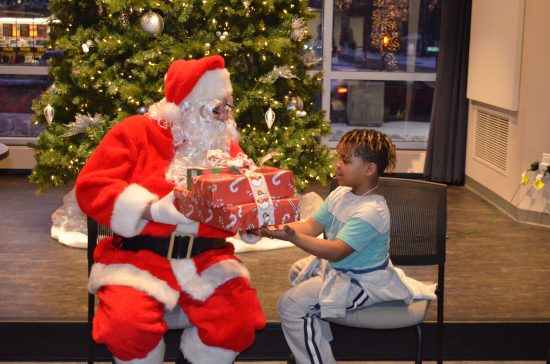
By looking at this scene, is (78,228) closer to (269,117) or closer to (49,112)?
(49,112)

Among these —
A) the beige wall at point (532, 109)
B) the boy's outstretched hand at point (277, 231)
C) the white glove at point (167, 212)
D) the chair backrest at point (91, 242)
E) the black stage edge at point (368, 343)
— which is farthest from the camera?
the beige wall at point (532, 109)

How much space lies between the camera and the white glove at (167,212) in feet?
9.35

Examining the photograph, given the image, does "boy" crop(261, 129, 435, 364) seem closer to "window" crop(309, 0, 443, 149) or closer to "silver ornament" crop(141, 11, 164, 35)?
"silver ornament" crop(141, 11, 164, 35)

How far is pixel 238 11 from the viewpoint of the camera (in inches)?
207

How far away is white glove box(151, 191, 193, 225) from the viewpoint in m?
2.85

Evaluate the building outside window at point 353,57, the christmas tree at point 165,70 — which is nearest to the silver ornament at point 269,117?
the christmas tree at point 165,70

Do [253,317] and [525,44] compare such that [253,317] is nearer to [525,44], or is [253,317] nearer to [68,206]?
[68,206]

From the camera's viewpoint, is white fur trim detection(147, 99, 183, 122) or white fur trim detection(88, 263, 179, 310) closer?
white fur trim detection(88, 263, 179, 310)

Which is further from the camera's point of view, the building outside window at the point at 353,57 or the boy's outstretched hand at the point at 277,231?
the building outside window at the point at 353,57

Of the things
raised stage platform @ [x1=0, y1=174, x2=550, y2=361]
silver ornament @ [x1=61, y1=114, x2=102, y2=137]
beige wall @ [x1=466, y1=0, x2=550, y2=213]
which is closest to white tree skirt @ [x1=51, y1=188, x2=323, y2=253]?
raised stage platform @ [x1=0, y1=174, x2=550, y2=361]

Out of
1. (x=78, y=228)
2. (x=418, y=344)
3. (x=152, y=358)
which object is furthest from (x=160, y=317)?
(x=78, y=228)

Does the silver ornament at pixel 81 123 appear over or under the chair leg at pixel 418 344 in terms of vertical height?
over

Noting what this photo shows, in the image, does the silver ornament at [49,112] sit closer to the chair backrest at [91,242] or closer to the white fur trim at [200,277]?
the chair backrest at [91,242]

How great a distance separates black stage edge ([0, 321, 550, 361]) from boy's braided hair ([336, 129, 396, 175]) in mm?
1019
